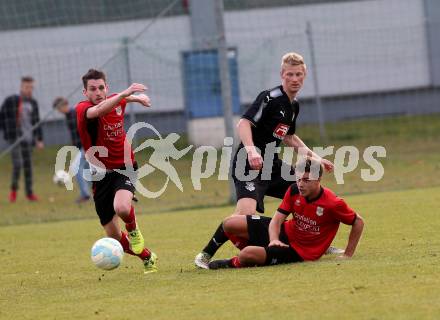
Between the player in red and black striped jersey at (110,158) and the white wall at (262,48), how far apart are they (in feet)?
45.7

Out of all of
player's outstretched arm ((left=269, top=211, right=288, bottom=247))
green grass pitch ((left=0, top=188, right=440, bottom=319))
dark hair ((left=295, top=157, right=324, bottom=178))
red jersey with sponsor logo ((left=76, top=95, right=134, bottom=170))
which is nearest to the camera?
green grass pitch ((left=0, top=188, right=440, bottom=319))

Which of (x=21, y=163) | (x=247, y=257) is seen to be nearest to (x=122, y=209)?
(x=247, y=257)

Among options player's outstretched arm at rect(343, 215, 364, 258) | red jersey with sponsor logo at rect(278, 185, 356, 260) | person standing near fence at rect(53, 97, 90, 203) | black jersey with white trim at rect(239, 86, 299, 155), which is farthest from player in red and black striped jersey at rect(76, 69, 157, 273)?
person standing near fence at rect(53, 97, 90, 203)

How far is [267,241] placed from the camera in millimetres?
9422

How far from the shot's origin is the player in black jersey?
9.92m

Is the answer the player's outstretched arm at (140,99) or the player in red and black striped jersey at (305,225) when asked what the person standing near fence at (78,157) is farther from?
the player in red and black striped jersey at (305,225)

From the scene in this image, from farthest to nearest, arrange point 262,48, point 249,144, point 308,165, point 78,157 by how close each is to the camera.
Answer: point 262,48 → point 78,157 → point 249,144 → point 308,165

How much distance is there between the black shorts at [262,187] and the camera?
10.1 m

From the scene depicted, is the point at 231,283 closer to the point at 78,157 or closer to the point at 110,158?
the point at 110,158

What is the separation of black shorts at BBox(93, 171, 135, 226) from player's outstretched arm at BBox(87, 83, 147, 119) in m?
0.78

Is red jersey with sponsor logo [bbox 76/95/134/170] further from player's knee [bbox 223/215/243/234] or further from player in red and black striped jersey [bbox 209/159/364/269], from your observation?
player in red and black striped jersey [bbox 209/159/364/269]

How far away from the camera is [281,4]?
2911cm

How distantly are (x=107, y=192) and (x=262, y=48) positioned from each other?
18.7 metres

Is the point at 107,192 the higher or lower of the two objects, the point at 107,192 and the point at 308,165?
the lower
